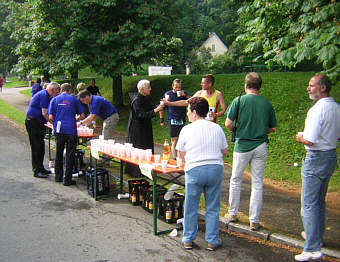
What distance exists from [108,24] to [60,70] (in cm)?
277

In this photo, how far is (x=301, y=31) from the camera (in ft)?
18.9

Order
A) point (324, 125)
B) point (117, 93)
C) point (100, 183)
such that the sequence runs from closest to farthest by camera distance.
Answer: point (324, 125) < point (100, 183) < point (117, 93)

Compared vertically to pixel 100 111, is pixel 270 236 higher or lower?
lower

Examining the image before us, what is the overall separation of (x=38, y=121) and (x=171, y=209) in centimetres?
443

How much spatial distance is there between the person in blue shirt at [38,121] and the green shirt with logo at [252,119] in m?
4.92

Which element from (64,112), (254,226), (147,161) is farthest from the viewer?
(64,112)

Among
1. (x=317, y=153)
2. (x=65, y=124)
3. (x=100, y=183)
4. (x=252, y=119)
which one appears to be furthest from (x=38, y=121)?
(x=317, y=153)

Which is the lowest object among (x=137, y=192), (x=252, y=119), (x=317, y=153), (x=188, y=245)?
(x=188, y=245)

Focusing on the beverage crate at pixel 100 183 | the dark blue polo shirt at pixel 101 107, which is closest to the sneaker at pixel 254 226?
the beverage crate at pixel 100 183

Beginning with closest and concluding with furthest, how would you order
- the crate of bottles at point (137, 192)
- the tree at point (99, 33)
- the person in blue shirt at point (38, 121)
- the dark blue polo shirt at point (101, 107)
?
the crate of bottles at point (137, 192) < the dark blue polo shirt at point (101, 107) < the person in blue shirt at point (38, 121) < the tree at point (99, 33)

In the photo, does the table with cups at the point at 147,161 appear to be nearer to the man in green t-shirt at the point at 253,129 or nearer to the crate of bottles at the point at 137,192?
the crate of bottles at the point at 137,192

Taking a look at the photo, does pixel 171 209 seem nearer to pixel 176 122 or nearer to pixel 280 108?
pixel 176 122

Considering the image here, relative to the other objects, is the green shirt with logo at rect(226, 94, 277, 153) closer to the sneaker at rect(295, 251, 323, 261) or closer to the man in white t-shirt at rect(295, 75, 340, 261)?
the man in white t-shirt at rect(295, 75, 340, 261)

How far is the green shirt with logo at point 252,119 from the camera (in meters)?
5.12
